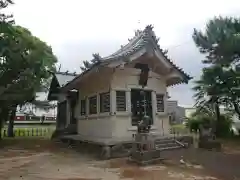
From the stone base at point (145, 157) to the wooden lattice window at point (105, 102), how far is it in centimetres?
395

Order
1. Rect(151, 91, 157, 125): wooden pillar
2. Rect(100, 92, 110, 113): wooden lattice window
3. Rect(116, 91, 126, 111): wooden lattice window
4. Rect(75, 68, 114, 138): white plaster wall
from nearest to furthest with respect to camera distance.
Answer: Rect(116, 91, 126, 111): wooden lattice window, Rect(75, 68, 114, 138): white plaster wall, Rect(100, 92, 110, 113): wooden lattice window, Rect(151, 91, 157, 125): wooden pillar

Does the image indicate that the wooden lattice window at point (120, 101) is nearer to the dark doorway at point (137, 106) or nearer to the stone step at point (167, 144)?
the dark doorway at point (137, 106)

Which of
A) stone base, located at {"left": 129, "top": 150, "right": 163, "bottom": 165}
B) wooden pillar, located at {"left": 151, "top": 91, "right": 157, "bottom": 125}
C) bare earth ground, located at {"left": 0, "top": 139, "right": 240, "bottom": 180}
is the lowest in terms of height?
bare earth ground, located at {"left": 0, "top": 139, "right": 240, "bottom": 180}

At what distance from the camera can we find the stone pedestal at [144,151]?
924cm

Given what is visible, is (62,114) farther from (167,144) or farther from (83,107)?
(167,144)

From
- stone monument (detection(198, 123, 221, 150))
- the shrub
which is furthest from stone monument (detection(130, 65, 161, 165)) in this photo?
the shrub

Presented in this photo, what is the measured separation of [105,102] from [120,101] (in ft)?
3.19

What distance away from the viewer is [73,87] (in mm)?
16625

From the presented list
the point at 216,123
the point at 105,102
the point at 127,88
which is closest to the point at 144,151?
the point at 127,88

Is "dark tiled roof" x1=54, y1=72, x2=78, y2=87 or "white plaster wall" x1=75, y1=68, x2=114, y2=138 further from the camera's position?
"dark tiled roof" x1=54, y1=72, x2=78, y2=87

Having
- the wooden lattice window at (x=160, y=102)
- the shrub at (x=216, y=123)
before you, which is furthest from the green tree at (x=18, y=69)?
the shrub at (x=216, y=123)

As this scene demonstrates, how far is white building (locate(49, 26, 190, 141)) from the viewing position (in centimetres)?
1255

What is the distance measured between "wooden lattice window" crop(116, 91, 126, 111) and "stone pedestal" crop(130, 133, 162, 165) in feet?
9.49

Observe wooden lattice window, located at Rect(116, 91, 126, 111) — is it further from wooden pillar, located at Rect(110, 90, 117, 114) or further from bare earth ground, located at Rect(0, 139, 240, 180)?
bare earth ground, located at Rect(0, 139, 240, 180)
